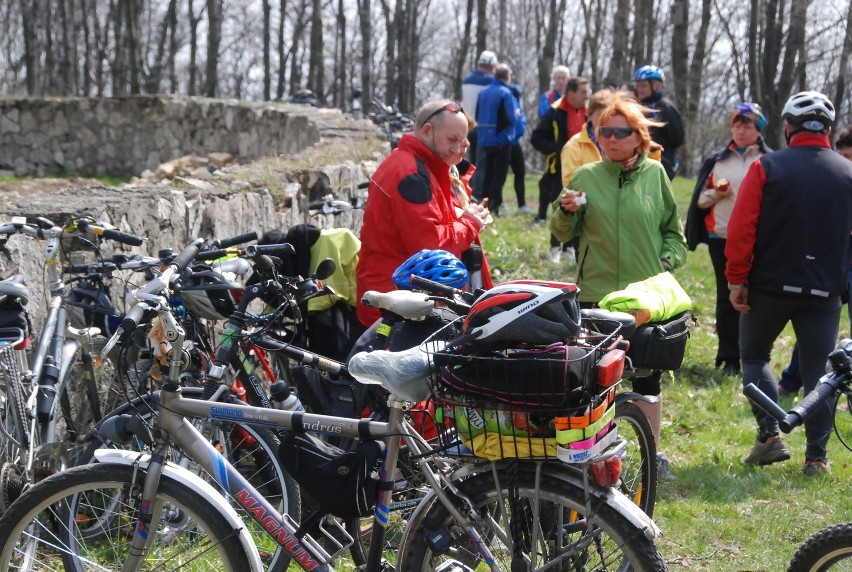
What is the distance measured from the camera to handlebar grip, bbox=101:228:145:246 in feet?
13.9

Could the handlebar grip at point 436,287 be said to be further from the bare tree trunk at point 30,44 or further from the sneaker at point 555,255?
the bare tree trunk at point 30,44

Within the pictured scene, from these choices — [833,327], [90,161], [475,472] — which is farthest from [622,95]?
[90,161]

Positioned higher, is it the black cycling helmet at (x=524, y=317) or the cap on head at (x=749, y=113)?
the cap on head at (x=749, y=113)

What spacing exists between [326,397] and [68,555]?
1109 millimetres

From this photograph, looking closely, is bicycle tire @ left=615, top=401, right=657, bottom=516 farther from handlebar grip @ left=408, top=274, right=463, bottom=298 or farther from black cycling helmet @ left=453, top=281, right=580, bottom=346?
black cycling helmet @ left=453, top=281, right=580, bottom=346

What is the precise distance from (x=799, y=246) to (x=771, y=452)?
115 centimetres

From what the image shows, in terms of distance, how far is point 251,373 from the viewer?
14.7ft

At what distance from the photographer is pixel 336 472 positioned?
331 centimetres

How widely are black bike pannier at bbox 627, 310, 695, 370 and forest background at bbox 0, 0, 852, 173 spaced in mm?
15039

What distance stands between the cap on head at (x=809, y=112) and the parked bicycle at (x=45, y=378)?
11.0 ft

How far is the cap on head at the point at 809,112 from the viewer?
5.37 metres

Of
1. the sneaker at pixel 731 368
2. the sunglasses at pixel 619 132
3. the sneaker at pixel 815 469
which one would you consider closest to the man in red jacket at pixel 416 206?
the sunglasses at pixel 619 132

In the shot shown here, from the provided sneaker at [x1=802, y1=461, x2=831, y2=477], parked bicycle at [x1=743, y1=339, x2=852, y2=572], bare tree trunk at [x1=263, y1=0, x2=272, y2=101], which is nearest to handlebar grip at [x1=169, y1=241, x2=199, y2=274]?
parked bicycle at [x1=743, y1=339, x2=852, y2=572]

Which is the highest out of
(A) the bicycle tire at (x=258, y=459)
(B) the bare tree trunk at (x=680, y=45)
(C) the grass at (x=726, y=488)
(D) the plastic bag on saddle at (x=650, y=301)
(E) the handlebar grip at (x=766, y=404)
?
(B) the bare tree trunk at (x=680, y=45)
